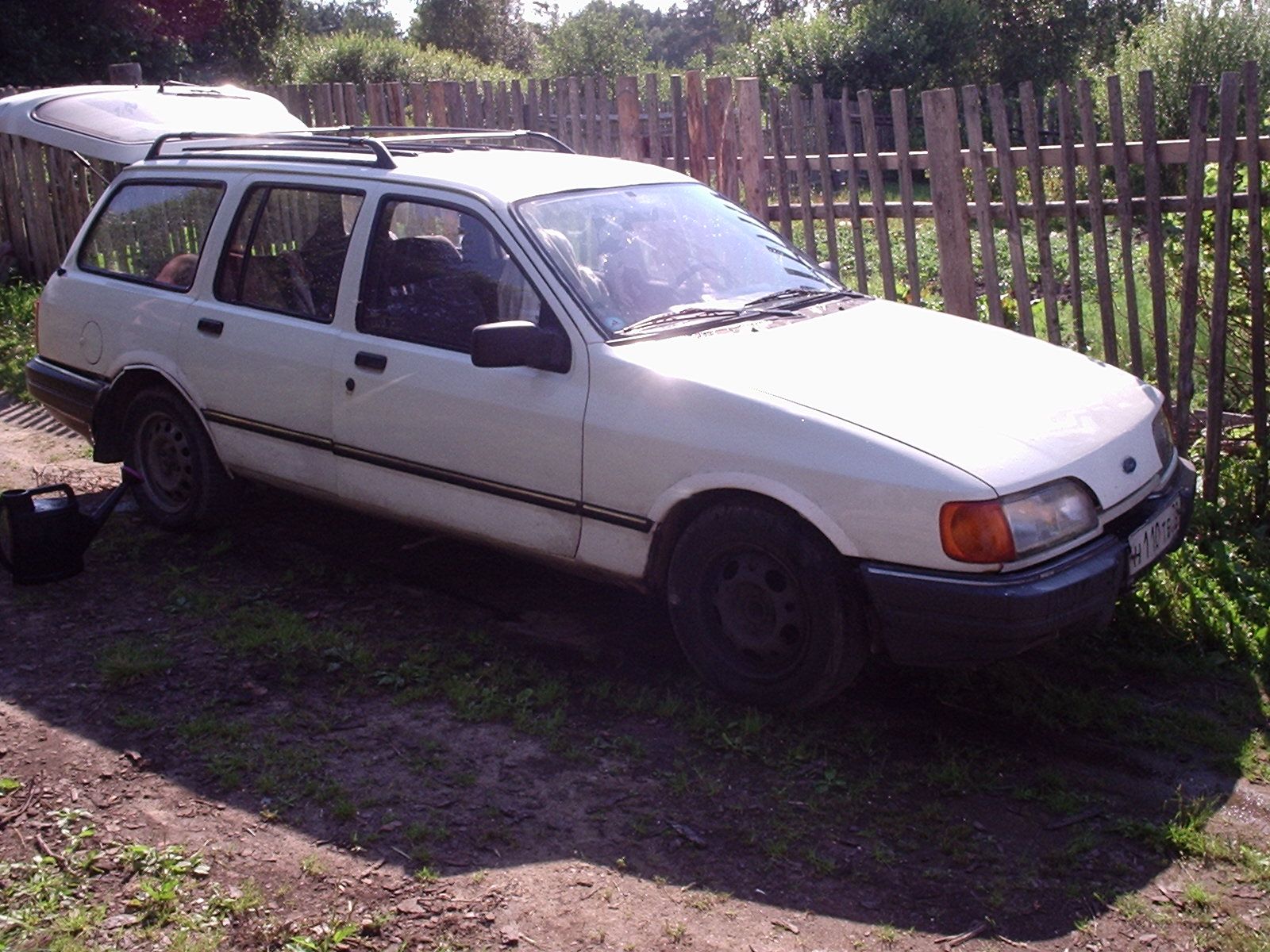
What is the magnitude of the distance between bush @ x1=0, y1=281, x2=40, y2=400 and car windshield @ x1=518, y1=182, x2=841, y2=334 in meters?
6.12

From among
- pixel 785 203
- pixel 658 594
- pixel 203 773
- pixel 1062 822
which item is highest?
pixel 785 203

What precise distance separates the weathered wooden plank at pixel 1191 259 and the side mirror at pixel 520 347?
3.25m

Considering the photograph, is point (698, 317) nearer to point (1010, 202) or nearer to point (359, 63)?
point (1010, 202)

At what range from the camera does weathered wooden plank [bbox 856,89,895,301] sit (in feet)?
22.3

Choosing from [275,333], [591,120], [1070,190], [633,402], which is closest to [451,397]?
[633,402]

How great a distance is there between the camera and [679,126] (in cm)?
816

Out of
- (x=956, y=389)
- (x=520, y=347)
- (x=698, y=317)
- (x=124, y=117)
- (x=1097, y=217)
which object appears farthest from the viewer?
(x=124, y=117)

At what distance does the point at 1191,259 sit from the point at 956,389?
2.50 m

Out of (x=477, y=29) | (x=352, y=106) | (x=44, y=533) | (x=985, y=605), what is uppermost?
(x=477, y=29)

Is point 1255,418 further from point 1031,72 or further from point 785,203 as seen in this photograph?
point 1031,72

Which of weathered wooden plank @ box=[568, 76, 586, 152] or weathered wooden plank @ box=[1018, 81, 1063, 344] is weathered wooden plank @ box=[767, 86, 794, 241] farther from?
weathered wooden plank @ box=[568, 76, 586, 152]

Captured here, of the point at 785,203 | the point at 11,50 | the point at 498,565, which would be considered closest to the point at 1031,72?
the point at 11,50

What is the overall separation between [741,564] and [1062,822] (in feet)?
4.07

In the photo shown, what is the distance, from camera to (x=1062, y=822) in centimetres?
379
